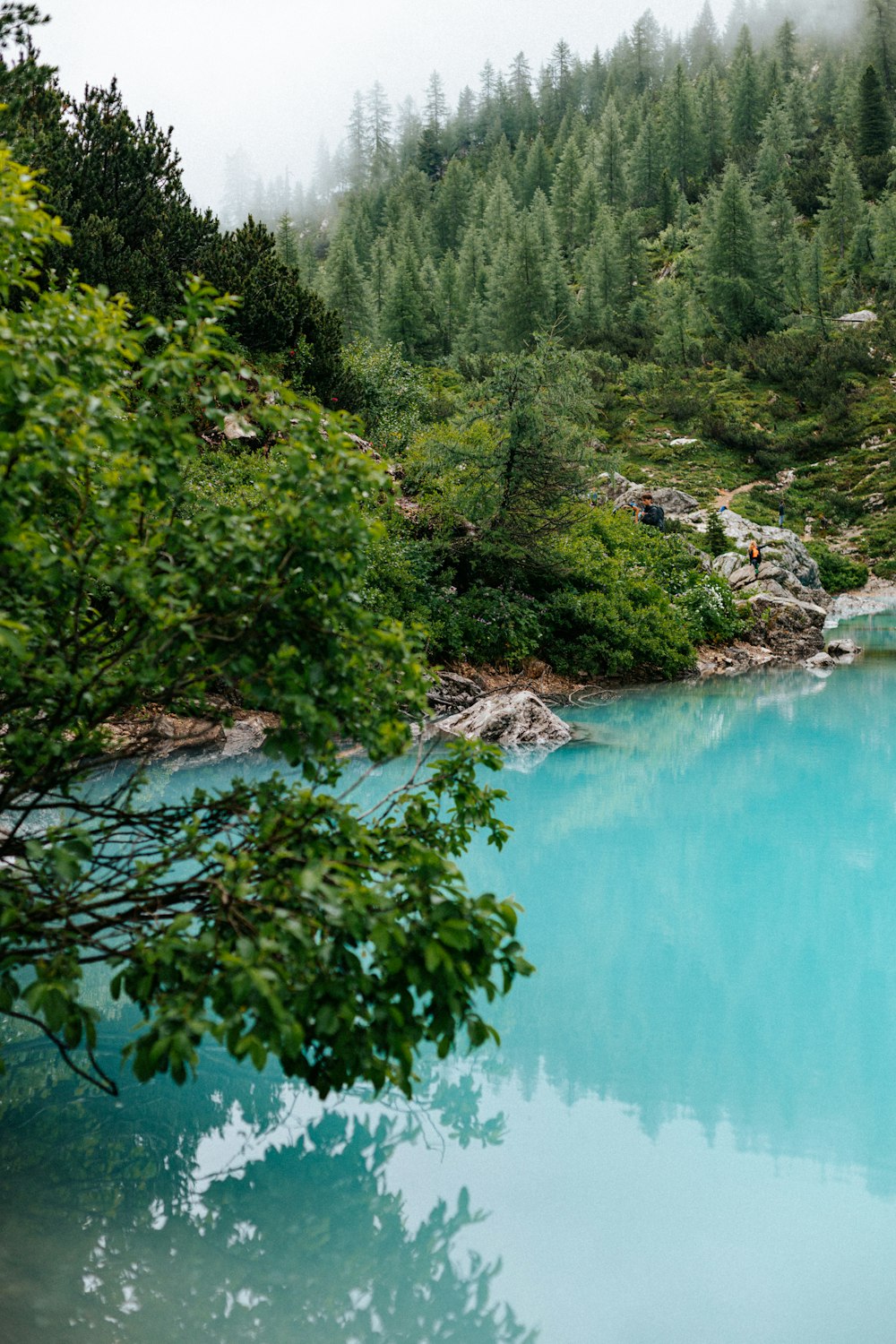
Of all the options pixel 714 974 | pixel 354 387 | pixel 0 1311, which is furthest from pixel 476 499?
pixel 0 1311

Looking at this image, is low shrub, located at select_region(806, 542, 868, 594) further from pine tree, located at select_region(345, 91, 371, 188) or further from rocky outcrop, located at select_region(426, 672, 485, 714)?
pine tree, located at select_region(345, 91, 371, 188)

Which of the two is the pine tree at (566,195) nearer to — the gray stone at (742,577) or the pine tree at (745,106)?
the pine tree at (745,106)

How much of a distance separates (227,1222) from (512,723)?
32.1 feet

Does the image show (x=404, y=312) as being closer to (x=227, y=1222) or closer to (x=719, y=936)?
(x=719, y=936)

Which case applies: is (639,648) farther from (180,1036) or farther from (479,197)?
(479,197)

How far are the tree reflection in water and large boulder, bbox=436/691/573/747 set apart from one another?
824 cm

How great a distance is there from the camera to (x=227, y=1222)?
13.6ft

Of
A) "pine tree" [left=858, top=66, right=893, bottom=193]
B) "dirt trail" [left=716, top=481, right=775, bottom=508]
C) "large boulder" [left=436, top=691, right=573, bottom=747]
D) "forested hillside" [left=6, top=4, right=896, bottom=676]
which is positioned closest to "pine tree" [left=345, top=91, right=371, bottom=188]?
"forested hillside" [left=6, top=4, right=896, bottom=676]

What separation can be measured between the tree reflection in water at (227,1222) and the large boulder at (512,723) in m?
8.24

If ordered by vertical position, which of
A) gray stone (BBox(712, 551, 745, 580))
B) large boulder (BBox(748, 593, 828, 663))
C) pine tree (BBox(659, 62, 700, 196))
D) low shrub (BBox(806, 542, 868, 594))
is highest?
pine tree (BBox(659, 62, 700, 196))

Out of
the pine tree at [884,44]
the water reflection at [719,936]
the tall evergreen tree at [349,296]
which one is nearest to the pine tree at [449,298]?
the tall evergreen tree at [349,296]

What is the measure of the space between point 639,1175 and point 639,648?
14.5 meters

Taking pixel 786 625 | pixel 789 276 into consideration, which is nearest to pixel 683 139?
pixel 789 276

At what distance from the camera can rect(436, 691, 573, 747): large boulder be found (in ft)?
44.3
